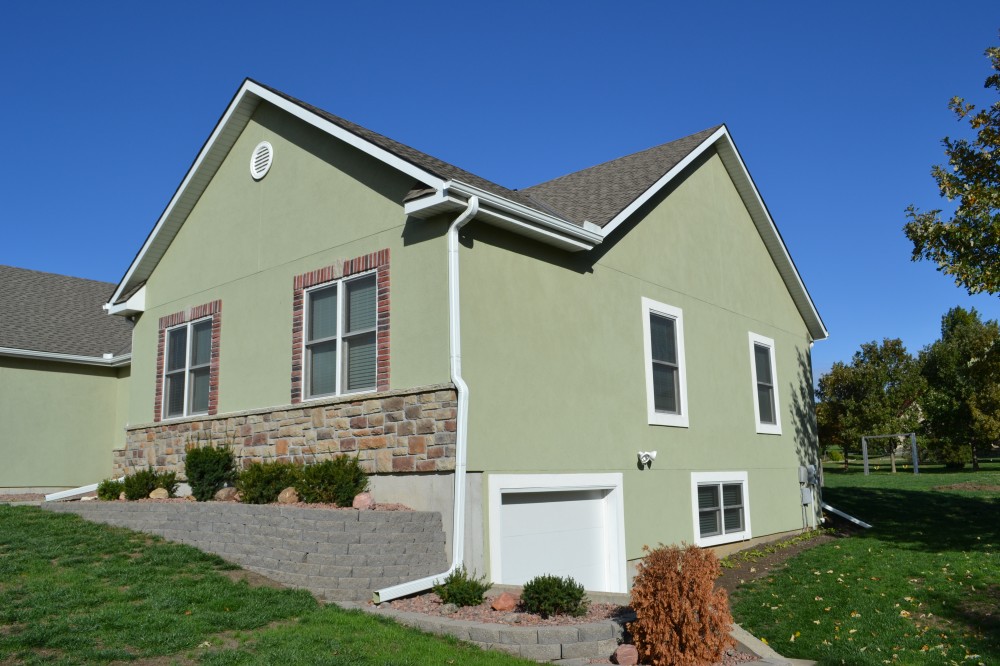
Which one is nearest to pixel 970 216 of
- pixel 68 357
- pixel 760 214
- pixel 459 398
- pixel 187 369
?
pixel 760 214

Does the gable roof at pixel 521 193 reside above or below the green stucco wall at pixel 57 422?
above

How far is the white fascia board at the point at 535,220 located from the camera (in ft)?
30.8

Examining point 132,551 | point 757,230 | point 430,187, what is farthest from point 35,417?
point 757,230

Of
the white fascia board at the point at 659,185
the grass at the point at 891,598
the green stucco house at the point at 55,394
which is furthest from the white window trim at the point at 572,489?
the green stucco house at the point at 55,394

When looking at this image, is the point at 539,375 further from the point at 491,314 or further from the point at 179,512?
the point at 179,512

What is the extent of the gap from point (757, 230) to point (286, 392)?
398 inches

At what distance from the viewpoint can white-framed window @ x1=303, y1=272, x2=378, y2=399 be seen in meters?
10.8

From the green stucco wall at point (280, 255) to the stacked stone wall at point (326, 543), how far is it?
181 cm

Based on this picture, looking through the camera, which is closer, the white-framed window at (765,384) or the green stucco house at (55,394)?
the white-framed window at (765,384)

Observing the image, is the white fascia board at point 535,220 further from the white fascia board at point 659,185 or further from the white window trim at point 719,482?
the white window trim at point 719,482

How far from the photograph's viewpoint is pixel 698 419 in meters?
13.4

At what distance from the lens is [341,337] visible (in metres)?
11.0

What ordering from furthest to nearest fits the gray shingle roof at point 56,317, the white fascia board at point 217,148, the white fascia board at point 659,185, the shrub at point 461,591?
the gray shingle roof at point 56,317, the white fascia board at point 659,185, the white fascia board at point 217,148, the shrub at point 461,591

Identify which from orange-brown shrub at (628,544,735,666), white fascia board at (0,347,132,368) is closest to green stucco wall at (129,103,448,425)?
orange-brown shrub at (628,544,735,666)
